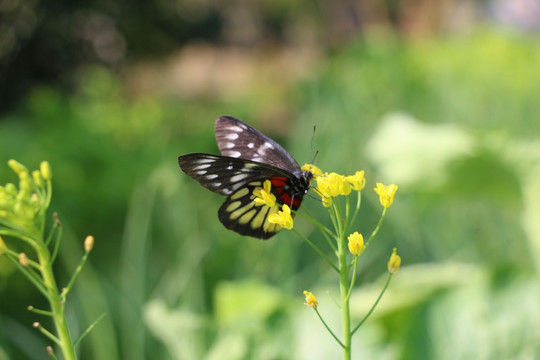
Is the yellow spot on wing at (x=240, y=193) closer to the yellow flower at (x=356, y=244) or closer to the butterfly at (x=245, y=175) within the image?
the butterfly at (x=245, y=175)

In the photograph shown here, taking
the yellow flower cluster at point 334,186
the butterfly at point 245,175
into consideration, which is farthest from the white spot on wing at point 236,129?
the yellow flower cluster at point 334,186

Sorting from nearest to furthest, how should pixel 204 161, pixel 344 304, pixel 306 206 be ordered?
1. pixel 344 304
2. pixel 204 161
3. pixel 306 206

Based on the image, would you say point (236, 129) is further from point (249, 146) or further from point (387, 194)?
point (387, 194)

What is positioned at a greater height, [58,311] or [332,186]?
[332,186]

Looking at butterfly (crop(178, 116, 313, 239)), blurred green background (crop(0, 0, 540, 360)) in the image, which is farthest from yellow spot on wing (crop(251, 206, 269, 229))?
blurred green background (crop(0, 0, 540, 360))

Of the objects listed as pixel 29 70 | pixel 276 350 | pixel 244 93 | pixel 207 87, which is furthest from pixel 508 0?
pixel 276 350

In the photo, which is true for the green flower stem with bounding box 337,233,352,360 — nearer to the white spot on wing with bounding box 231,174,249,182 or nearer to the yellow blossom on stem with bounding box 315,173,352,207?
A: the yellow blossom on stem with bounding box 315,173,352,207

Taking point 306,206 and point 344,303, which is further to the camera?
point 306,206

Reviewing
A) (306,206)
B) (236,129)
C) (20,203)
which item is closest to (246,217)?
(236,129)

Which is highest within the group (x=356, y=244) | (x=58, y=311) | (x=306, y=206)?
(x=306, y=206)

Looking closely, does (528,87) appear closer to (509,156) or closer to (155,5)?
(509,156)

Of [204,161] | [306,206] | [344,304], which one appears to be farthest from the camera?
[306,206]
